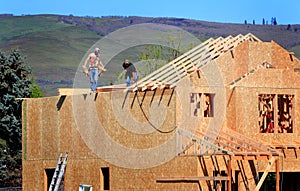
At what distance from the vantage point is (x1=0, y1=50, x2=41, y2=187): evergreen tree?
46219 mm

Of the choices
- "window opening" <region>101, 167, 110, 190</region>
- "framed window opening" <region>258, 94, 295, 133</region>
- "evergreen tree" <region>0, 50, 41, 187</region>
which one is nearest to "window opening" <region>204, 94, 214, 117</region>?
"framed window opening" <region>258, 94, 295, 133</region>

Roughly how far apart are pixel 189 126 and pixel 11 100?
20.0 meters

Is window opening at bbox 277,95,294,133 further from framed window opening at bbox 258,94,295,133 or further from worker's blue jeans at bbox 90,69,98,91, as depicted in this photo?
worker's blue jeans at bbox 90,69,98,91

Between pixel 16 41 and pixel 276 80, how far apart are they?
518 feet

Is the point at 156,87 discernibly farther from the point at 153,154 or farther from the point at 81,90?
the point at 81,90

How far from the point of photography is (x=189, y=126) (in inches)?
1107

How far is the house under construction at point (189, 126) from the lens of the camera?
27.6 meters

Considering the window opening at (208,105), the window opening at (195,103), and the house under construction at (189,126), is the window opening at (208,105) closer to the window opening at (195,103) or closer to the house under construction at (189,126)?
the house under construction at (189,126)

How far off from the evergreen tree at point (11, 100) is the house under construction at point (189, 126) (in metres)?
13.6

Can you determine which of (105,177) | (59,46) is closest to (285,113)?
Result: (105,177)

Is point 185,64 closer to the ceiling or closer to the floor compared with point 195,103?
closer to the ceiling

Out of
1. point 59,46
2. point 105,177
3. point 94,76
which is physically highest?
point 59,46

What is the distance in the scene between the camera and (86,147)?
3067cm

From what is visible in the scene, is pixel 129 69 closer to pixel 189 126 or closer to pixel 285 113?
pixel 189 126
